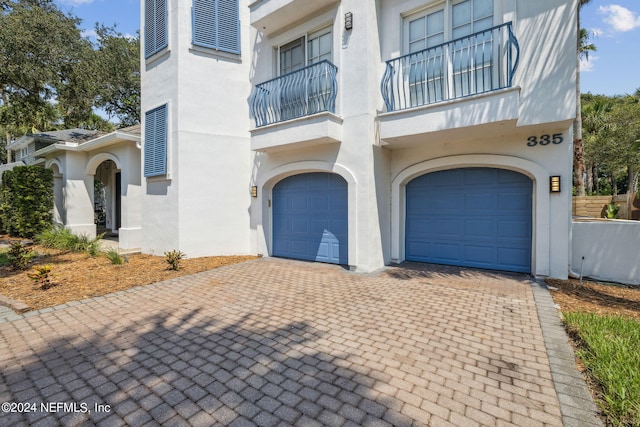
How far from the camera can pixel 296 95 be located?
8.21 metres

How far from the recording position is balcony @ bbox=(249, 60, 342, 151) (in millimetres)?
7531

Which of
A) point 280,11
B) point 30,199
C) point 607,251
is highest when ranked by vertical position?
point 280,11

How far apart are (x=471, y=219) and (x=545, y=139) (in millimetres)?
2236

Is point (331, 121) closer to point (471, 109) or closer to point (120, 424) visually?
point (471, 109)

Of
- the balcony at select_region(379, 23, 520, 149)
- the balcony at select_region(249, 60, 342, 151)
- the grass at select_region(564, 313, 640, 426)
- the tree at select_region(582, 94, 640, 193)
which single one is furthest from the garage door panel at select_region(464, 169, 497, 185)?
the tree at select_region(582, 94, 640, 193)

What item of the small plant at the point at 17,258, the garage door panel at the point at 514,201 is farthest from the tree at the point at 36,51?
the garage door panel at the point at 514,201

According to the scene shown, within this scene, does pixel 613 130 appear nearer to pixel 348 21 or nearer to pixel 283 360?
pixel 348 21

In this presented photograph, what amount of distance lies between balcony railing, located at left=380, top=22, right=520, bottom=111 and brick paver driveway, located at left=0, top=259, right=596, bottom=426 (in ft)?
14.0

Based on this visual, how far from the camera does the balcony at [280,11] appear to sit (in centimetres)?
801

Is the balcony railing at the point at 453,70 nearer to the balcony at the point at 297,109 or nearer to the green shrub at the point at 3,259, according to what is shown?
the balcony at the point at 297,109

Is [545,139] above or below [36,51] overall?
below

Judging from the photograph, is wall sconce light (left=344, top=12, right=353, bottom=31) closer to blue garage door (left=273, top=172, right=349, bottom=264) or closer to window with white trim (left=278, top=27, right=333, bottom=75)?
window with white trim (left=278, top=27, right=333, bottom=75)

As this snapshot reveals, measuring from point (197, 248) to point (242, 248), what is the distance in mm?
1357

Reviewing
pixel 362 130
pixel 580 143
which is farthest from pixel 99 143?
pixel 580 143
